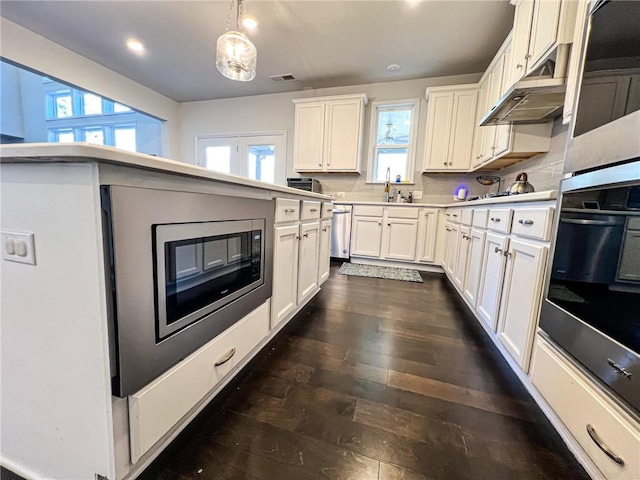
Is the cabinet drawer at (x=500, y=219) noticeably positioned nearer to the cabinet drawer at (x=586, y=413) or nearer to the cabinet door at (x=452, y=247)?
the cabinet drawer at (x=586, y=413)

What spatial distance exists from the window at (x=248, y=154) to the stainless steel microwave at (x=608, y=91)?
3.97 meters

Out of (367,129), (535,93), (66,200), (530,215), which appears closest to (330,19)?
(367,129)

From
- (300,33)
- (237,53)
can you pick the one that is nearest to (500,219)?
(237,53)

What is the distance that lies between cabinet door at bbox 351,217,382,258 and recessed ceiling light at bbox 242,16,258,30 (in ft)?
8.07

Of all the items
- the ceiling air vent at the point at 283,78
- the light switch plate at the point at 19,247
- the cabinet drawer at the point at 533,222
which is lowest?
the light switch plate at the point at 19,247

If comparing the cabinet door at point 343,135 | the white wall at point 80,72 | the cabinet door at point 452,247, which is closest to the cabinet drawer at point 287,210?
the cabinet door at point 452,247

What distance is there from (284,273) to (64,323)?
3.38 ft

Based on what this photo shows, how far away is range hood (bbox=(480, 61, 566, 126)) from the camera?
168 cm

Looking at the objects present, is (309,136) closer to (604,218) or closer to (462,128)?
(462,128)

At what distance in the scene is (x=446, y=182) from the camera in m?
3.76

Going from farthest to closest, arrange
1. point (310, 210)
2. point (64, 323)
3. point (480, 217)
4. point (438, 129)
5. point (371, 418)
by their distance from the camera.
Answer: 1. point (438, 129)
2. point (480, 217)
3. point (310, 210)
4. point (371, 418)
5. point (64, 323)

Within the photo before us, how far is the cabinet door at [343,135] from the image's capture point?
3.77 meters

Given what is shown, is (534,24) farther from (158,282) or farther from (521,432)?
(158,282)

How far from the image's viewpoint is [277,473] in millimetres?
818
